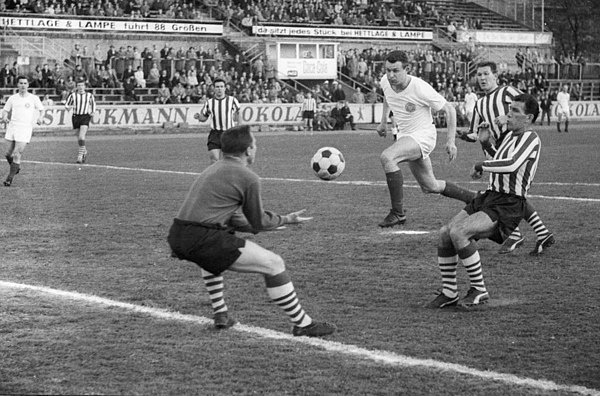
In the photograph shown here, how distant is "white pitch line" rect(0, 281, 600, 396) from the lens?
18.7 ft

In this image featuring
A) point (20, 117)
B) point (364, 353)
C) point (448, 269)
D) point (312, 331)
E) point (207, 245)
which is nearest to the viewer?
point (364, 353)

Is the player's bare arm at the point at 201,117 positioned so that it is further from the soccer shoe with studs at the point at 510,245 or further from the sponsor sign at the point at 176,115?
the sponsor sign at the point at 176,115

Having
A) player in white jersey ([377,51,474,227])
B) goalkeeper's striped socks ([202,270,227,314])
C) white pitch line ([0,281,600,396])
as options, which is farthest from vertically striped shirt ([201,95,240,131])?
goalkeeper's striped socks ([202,270,227,314])

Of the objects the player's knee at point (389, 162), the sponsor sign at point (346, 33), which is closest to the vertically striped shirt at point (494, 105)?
the player's knee at point (389, 162)

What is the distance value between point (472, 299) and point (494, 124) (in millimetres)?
3209

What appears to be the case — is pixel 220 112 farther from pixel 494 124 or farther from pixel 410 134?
pixel 494 124

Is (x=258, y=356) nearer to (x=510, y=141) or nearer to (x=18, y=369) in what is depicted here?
(x=18, y=369)

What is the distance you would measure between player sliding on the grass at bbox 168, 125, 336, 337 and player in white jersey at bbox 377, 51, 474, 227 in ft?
19.0

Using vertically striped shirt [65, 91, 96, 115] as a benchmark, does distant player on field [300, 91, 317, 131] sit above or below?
below

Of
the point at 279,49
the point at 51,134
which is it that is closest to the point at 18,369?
the point at 51,134

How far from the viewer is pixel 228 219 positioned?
675 cm

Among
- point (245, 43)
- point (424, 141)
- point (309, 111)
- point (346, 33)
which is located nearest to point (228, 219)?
point (424, 141)

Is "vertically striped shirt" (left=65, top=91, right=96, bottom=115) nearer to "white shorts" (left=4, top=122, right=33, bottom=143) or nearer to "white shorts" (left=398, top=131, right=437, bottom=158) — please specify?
"white shorts" (left=4, top=122, right=33, bottom=143)

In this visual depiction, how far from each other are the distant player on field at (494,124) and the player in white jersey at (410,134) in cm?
105
